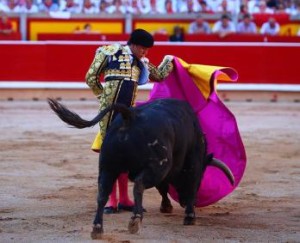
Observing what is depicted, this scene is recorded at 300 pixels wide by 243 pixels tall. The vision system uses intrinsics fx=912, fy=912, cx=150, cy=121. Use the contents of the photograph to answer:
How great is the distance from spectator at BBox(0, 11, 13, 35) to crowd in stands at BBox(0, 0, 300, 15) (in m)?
0.61

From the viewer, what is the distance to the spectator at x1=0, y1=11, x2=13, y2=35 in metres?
13.9

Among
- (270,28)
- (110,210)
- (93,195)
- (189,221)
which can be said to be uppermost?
(189,221)

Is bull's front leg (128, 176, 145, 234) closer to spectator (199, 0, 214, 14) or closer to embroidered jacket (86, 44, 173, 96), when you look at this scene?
embroidered jacket (86, 44, 173, 96)

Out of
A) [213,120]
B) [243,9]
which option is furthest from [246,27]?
[213,120]

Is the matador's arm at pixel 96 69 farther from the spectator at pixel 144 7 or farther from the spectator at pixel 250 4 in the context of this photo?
the spectator at pixel 250 4

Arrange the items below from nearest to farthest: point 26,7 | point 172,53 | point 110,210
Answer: point 110,210
point 172,53
point 26,7

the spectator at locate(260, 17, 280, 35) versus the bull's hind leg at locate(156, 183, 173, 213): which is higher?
the bull's hind leg at locate(156, 183, 173, 213)

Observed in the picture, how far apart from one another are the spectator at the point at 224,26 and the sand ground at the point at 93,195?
12.1ft

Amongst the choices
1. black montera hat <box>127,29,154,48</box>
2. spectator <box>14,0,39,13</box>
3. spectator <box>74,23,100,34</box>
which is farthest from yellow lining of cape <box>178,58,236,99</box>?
spectator <box>14,0,39,13</box>

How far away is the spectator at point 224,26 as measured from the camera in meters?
14.2

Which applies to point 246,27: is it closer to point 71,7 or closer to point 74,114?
point 71,7

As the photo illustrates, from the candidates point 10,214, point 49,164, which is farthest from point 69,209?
point 49,164

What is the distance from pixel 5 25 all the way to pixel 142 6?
96.1 inches

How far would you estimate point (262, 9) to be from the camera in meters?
15.3
